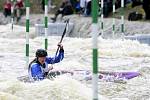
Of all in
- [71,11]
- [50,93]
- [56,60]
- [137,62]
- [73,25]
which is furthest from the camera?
[71,11]

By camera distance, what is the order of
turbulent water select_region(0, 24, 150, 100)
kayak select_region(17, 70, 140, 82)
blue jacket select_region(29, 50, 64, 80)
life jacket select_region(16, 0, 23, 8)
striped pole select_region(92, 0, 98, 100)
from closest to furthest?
striped pole select_region(92, 0, 98, 100) < turbulent water select_region(0, 24, 150, 100) < blue jacket select_region(29, 50, 64, 80) < kayak select_region(17, 70, 140, 82) < life jacket select_region(16, 0, 23, 8)

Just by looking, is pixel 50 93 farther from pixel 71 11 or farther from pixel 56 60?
pixel 71 11

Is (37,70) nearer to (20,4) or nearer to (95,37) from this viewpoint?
(95,37)

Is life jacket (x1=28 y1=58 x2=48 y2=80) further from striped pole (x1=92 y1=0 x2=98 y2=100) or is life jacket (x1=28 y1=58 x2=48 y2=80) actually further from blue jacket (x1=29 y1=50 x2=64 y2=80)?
striped pole (x1=92 y1=0 x2=98 y2=100)

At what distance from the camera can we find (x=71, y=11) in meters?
25.2

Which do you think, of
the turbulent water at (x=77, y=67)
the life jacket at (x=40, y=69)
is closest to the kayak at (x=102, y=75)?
the turbulent water at (x=77, y=67)

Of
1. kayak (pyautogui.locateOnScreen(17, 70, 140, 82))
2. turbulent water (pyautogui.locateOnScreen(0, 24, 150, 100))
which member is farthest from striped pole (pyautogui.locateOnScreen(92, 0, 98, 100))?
kayak (pyautogui.locateOnScreen(17, 70, 140, 82))

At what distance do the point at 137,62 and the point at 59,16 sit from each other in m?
12.4

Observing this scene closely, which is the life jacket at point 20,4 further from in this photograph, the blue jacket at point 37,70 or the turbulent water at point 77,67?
the blue jacket at point 37,70

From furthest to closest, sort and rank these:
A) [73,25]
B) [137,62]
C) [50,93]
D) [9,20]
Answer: [9,20] → [73,25] → [137,62] → [50,93]

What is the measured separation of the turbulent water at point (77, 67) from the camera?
8.02m

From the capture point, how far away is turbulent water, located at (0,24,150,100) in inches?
316

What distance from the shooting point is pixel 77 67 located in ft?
40.6

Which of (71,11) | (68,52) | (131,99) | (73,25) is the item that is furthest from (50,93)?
(71,11)
